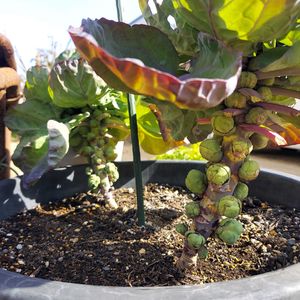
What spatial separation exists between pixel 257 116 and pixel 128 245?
33 centimetres

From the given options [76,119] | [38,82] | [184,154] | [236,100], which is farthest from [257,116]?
[184,154]

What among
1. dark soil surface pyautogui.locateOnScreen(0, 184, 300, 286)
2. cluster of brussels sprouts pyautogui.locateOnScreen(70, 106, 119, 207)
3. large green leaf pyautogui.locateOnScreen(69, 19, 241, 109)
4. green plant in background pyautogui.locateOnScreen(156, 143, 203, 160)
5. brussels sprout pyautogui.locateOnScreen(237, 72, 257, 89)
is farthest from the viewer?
green plant in background pyautogui.locateOnScreen(156, 143, 203, 160)

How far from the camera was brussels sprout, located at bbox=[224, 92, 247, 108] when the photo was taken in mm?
478

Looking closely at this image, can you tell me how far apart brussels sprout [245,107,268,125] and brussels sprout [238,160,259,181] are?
52mm

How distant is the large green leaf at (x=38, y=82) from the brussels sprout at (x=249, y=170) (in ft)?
1.66

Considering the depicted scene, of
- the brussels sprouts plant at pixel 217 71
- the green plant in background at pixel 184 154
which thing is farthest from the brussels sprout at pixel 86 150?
the green plant in background at pixel 184 154

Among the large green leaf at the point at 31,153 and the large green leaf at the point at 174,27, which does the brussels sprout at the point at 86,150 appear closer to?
the large green leaf at the point at 31,153

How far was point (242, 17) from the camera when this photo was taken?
43cm

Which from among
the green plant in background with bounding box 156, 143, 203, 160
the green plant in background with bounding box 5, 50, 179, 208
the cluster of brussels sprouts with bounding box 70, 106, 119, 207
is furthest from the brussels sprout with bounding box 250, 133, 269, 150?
the green plant in background with bounding box 156, 143, 203, 160

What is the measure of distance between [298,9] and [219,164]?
7.5 inches

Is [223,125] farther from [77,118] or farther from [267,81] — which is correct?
[77,118]

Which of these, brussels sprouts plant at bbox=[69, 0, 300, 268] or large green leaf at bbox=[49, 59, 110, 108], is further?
large green leaf at bbox=[49, 59, 110, 108]

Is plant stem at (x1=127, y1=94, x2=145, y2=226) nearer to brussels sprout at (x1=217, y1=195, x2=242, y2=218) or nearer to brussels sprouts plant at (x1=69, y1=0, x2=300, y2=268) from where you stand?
brussels sprouts plant at (x1=69, y1=0, x2=300, y2=268)

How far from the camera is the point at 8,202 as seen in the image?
2.77 ft
